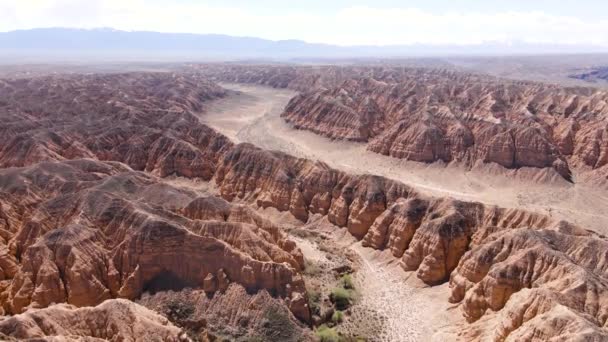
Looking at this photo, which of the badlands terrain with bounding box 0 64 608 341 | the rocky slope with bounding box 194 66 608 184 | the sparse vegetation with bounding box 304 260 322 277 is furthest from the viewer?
the rocky slope with bounding box 194 66 608 184

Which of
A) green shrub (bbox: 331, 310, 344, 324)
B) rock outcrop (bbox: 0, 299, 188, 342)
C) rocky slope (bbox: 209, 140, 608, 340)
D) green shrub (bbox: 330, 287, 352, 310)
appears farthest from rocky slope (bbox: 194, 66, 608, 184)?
rock outcrop (bbox: 0, 299, 188, 342)

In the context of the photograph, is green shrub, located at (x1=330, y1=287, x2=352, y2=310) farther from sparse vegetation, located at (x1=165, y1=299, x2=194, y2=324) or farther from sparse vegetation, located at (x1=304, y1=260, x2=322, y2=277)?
sparse vegetation, located at (x1=165, y1=299, x2=194, y2=324)

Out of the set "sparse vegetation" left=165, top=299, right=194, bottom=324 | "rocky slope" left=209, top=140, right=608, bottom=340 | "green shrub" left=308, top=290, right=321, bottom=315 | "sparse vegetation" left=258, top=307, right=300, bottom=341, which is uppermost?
"rocky slope" left=209, top=140, right=608, bottom=340

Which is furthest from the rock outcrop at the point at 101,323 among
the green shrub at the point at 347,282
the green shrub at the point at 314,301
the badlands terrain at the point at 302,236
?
the green shrub at the point at 347,282

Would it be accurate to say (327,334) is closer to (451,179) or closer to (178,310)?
(178,310)

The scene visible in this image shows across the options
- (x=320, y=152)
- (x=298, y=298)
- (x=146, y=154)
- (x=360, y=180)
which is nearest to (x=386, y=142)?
(x=320, y=152)

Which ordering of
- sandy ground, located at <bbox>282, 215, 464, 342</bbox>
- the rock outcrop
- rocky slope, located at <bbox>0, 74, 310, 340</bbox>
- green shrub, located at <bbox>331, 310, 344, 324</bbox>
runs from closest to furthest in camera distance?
the rock outcrop, rocky slope, located at <bbox>0, 74, 310, 340</bbox>, sandy ground, located at <bbox>282, 215, 464, 342</bbox>, green shrub, located at <bbox>331, 310, 344, 324</bbox>
